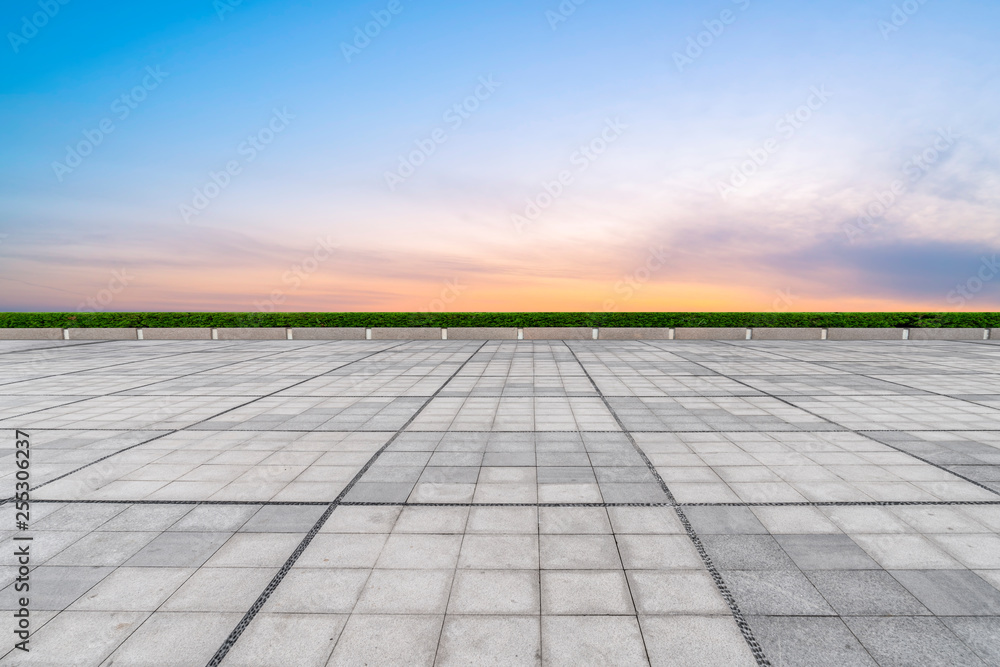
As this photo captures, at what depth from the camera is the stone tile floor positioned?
301cm

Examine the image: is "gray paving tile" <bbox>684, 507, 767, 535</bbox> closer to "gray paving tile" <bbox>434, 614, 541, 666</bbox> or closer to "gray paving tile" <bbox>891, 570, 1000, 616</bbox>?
"gray paving tile" <bbox>891, 570, 1000, 616</bbox>

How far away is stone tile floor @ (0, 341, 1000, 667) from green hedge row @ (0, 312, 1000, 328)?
16372mm

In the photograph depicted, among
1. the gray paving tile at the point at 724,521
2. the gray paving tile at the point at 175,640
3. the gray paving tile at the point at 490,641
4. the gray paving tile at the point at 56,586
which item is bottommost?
the gray paving tile at the point at 175,640

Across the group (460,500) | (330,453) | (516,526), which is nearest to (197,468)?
(330,453)

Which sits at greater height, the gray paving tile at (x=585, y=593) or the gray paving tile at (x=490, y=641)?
the gray paving tile at (x=585, y=593)

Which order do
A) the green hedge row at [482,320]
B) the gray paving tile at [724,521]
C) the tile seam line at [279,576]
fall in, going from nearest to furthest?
1. the tile seam line at [279,576]
2. the gray paving tile at [724,521]
3. the green hedge row at [482,320]

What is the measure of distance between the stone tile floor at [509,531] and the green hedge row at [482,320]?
16.4 m

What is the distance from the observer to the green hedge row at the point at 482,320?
25.5 m

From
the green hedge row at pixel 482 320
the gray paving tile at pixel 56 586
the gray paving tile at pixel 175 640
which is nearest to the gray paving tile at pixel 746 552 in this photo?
the gray paving tile at pixel 175 640

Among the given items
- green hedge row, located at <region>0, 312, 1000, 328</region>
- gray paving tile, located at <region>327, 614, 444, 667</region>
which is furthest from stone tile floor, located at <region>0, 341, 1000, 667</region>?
green hedge row, located at <region>0, 312, 1000, 328</region>

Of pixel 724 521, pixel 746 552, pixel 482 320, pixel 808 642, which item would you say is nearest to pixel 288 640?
pixel 808 642

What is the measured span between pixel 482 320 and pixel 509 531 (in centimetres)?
2192

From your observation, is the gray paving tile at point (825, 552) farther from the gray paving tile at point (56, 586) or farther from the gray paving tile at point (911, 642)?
the gray paving tile at point (56, 586)

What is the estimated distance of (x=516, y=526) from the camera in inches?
173
